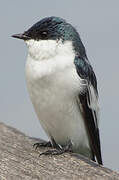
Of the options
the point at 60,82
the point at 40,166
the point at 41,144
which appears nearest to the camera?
the point at 40,166

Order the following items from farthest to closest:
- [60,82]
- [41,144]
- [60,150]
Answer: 1. [41,144]
2. [60,150]
3. [60,82]

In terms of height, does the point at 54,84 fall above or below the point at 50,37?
below

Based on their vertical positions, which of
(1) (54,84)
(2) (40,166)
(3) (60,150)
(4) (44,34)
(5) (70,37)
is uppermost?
(4) (44,34)

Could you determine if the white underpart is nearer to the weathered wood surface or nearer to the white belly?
the white belly

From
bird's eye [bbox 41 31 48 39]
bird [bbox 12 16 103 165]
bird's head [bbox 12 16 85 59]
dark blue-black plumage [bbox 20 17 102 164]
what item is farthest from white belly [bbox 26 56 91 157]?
bird's eye [bbox 41 31 48 39]

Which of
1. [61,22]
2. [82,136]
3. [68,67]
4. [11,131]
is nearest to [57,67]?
[68,67]

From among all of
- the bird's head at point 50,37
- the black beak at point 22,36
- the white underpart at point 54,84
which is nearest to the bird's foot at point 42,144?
the white underpart at point 54,84

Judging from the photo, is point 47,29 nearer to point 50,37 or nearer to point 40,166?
point 50,37

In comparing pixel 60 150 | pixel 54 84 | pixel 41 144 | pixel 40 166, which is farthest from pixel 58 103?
pixel 40 166
